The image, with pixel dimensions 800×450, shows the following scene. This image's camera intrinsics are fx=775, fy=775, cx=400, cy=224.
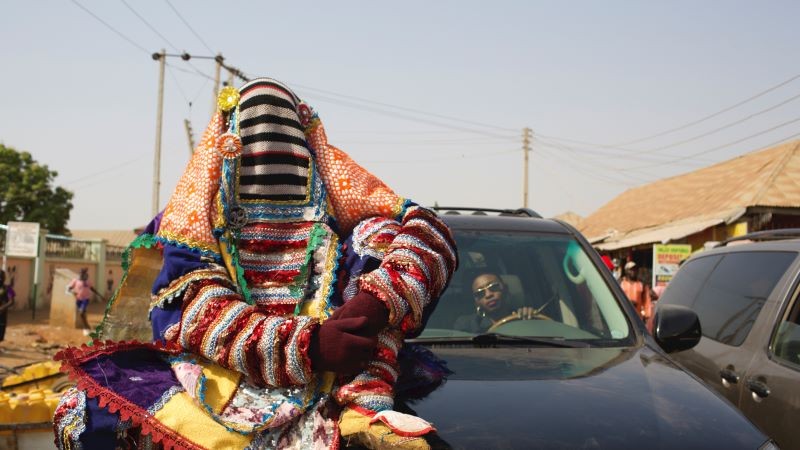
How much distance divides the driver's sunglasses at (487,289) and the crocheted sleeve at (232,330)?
153cm

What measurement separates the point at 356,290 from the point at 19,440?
241 cm

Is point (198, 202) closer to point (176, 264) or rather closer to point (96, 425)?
point (176, 264)

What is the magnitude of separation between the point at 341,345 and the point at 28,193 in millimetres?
42464

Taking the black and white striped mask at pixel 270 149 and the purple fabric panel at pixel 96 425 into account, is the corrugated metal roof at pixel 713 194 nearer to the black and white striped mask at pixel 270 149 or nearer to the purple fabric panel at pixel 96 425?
the black and white striped mask at pixel 270 149

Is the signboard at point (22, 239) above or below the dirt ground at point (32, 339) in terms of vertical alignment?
above

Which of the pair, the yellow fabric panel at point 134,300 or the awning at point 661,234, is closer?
the yellow fabric panel at point 134,300

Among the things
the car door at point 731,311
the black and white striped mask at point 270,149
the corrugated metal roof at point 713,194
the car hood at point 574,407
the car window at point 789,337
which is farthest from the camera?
the corrugated metal roof at point 713,194

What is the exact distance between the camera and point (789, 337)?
3.83 m

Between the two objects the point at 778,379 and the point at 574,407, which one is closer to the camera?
the point at 574,407

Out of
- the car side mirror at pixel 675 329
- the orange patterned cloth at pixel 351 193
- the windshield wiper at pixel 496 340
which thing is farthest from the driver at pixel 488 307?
the orange patterned cloth at pixel 351 193

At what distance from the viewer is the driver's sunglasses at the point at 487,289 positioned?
138 inches

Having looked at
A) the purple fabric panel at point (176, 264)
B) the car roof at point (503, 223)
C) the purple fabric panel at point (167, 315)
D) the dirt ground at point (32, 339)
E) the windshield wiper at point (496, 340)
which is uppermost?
the car roof at point (503, 223)

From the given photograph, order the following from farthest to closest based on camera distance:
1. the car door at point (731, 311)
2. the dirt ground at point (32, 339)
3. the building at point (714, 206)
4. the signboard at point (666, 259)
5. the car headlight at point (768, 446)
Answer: the building at point (714, 206), the dirt ground at point (32, 339), the signboard at point (666, 259), the car door at point (731, 311), the car headlight at point (768, 446)

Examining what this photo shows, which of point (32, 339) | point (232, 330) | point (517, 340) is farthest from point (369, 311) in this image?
point (32, 339)
